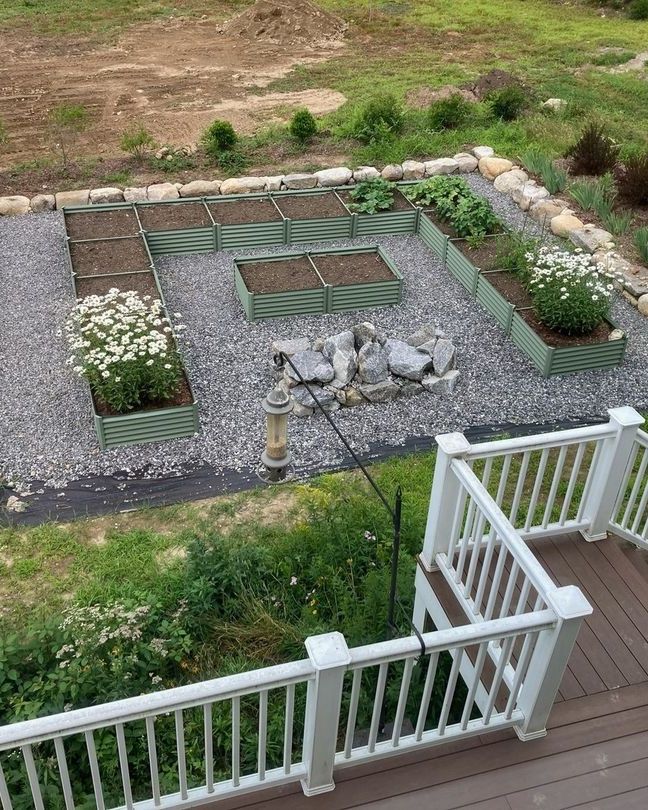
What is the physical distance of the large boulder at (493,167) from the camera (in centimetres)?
1129

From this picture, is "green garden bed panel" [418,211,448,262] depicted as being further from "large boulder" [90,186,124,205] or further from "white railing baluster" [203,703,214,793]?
"white railing baluster" [203,703,214,793]

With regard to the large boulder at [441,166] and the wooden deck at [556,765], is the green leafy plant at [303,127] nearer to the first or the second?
the large boulder at [441,166]

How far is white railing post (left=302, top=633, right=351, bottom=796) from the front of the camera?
2.79 metres

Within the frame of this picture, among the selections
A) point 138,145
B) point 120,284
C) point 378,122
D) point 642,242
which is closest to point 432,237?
point 642,242

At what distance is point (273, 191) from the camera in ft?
34.7

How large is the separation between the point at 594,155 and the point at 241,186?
4981 mm

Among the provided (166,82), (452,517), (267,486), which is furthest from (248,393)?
(166,82)

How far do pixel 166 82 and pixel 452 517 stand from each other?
1401 cm

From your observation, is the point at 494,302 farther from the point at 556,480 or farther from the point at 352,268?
the point at 556,480

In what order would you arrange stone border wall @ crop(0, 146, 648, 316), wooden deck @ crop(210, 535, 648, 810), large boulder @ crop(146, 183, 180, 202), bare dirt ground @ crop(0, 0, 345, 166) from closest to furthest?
wooden deck @ crop(210, 535, 648, 810), stone border wall @ crop(0, 146, 648, 316), large boulder @ crop(146, 183, 180, 202), bare dirt ground @ crop(0, 0, 345, 166)

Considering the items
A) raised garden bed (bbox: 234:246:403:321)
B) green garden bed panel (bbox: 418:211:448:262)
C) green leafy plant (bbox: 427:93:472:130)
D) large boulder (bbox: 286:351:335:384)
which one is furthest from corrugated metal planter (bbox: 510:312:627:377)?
green leafy plant (bbox: 427:93:472:130)

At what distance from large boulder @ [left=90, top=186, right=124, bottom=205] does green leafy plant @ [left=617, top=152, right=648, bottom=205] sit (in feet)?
21.9

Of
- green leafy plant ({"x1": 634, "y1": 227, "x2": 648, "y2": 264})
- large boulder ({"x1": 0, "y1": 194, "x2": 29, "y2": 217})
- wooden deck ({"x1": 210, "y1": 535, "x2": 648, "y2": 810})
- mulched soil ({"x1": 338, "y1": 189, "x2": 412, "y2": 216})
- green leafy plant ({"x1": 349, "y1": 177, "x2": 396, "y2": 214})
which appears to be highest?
wooden deck ({"x1": 210, "y1": 535, "x2": 648, "y2": 810})

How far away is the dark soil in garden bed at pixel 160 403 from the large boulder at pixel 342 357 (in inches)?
53.1
